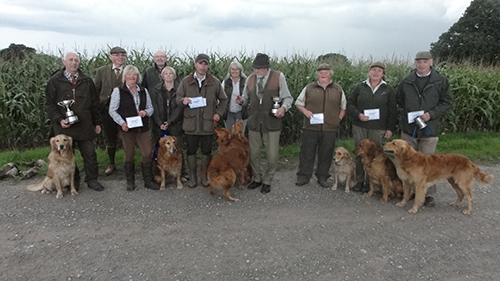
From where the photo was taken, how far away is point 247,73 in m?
8.77

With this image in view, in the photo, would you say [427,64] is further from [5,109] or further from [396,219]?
[5,109]

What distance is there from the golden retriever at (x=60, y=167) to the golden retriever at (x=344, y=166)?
430cm

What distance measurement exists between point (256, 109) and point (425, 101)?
2.62m

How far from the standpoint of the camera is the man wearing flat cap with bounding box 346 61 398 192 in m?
5.41

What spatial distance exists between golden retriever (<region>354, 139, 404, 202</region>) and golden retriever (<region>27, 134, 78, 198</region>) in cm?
457

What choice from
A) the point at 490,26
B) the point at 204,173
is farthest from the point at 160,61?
the point at 490,26

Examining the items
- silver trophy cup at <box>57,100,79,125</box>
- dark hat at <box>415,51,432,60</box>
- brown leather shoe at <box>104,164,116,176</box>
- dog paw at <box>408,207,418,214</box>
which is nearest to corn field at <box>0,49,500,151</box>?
brown leather shoe at <box>104,164,116,176</box>

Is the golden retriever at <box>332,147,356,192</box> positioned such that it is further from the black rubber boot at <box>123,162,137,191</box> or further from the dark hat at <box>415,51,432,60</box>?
the black rubber boot at <box>123,162,137,191</box>

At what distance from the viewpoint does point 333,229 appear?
14.2ft

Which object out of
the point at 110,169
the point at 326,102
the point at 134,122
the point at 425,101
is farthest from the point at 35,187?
the point at 425,101

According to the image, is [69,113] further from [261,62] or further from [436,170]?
[436,170]

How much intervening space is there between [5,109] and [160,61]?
3998 millimetres

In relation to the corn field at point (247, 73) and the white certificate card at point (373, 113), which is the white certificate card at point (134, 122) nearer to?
the corn field at point (247, 73)

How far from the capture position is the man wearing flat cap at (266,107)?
5.43 meters
